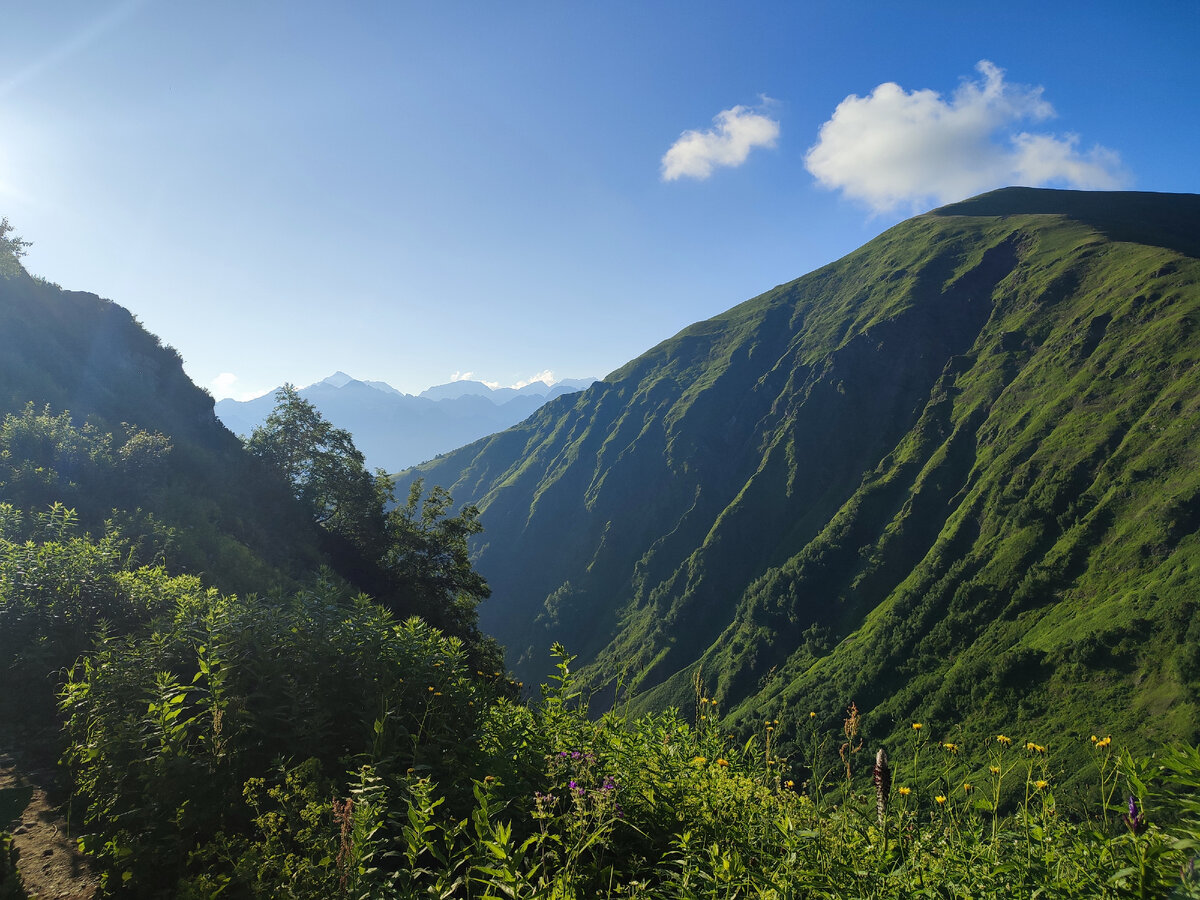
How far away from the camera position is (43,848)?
14.8 feet

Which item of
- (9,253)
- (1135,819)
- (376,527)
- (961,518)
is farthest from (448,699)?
(961,518)

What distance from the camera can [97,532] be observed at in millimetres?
14766

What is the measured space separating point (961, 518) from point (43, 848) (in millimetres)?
148177

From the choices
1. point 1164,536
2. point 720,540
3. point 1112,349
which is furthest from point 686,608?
point 1112,349

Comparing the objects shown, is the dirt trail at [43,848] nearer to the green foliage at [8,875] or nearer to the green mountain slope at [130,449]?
the green foliage at [8,875]

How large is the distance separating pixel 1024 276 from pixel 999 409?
53.6 metres

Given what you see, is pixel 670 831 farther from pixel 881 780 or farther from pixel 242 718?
pixel 242 718

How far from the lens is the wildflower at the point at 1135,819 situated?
2990mm

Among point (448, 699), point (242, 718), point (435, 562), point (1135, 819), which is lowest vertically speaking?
point (435, 562)

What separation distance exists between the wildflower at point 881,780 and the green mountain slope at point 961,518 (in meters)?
58.2

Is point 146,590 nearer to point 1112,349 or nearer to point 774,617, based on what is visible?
point 774,617

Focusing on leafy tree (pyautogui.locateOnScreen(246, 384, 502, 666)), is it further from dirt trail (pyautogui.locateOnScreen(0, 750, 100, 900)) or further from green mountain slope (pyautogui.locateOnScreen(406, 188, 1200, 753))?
green mountain slope (pyautogui.locateOnScreen(406, 188, 1200, 753))

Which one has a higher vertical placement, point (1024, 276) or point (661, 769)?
point (1024, 276)

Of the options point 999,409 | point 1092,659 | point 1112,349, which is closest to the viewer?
point 1092,659
